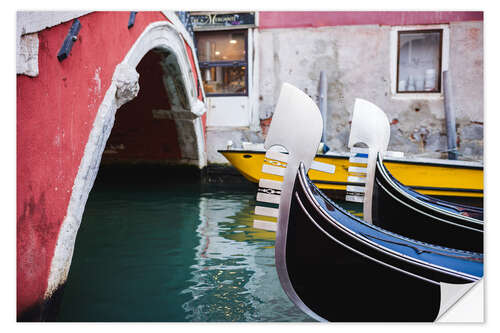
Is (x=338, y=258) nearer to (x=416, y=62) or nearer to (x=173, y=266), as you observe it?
(x=173, y=266)

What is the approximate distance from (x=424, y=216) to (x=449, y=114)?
247 centimetres

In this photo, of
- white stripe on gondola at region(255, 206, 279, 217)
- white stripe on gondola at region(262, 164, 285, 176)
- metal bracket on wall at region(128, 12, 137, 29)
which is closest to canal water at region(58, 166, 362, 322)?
white stripe on gondola at region(255, 206, 279, 217)

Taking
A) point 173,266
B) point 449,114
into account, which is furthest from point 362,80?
point 173,266

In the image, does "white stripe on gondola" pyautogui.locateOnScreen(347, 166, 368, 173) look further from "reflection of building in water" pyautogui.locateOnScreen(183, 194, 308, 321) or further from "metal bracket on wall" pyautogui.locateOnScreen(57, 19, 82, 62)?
"metal bracket on wall" pyautogui.locateOnScreen(57, 19, 82, 62)

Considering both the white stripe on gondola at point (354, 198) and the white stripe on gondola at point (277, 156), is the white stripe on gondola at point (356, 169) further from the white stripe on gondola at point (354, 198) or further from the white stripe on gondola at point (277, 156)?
the white stripe on gondola at point (277, 156)

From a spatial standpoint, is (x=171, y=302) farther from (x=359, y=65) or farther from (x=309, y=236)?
(x=359, y=65)

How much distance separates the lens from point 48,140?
43.9 inches

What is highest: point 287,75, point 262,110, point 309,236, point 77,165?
point 287,75

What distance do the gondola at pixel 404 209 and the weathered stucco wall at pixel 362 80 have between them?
232 centimetres

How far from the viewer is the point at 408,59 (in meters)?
3.92

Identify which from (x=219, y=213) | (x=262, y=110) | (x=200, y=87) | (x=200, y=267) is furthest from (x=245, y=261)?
(x=262, y=110)

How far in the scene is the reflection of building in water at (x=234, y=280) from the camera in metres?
1.26

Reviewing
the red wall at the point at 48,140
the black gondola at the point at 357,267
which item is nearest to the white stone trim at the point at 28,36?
the red wall at the point at 48,140

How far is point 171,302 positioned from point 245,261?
479mm
